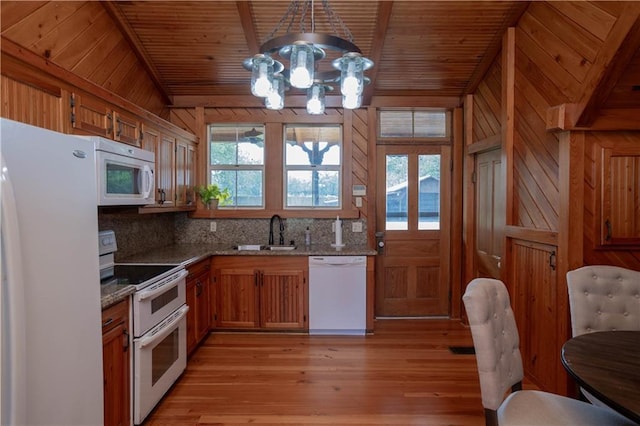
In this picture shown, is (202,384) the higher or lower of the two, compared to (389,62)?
lower

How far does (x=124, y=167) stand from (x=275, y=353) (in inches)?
80.4

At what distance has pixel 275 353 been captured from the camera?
11.1 ft

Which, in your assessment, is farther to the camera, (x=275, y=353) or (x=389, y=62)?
(x=389, y=62)

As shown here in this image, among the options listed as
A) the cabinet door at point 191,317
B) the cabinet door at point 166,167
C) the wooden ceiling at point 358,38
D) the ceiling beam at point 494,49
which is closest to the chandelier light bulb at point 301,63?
the wooden ceiling at point 358,38

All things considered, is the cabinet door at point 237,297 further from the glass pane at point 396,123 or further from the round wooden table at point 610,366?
the round wooden table at point 610,366

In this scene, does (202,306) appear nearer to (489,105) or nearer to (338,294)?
(338,294)

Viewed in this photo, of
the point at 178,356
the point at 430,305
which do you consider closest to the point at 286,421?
the point at 178,356

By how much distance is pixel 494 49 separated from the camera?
3.51 meters

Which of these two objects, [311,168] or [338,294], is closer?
[338,294]

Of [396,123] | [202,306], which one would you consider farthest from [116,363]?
[396,123]

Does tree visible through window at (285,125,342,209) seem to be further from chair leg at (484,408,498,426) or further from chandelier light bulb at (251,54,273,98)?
chair leg at (484,408,498,426)

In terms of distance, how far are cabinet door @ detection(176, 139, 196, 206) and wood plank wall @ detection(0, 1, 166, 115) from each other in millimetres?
568

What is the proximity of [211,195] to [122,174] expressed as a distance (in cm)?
182

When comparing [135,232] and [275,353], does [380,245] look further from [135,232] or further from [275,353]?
[135,232]
